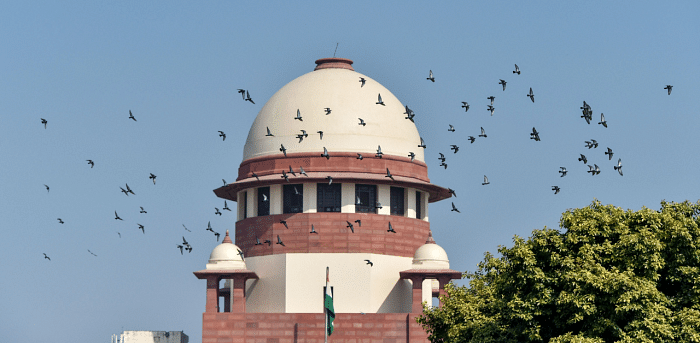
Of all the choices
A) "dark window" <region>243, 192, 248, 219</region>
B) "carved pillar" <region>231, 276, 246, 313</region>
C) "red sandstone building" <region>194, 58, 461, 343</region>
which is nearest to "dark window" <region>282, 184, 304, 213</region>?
"red sandstone building" <region>194, 58, 461, 343</region>

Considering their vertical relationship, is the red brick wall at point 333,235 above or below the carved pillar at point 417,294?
above

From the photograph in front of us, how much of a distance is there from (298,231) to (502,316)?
18.2 meters

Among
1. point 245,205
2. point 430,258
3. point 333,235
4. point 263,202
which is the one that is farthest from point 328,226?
point 245,205

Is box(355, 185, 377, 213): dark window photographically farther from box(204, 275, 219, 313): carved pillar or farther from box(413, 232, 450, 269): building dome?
box(204, 275, 219, 313): carved pillar

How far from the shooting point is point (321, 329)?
56.8 m

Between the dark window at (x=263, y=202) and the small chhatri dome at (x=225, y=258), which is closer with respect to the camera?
the small chhatri dome at (x=225, y=258)

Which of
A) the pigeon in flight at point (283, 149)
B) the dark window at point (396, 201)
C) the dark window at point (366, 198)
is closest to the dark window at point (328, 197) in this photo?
the dark window at point (366, 198)

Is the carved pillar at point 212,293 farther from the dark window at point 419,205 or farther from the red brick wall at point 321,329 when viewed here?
the dark window at point 419,205

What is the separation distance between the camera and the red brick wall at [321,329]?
186ft

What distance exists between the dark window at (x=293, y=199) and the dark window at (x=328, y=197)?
739mm

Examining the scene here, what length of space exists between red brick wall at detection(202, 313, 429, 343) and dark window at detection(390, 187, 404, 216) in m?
6.24

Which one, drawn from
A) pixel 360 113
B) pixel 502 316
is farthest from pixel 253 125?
pixel 502 316

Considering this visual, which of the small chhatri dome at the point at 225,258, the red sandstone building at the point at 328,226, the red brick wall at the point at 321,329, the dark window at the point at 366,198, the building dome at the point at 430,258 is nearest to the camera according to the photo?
the red brick wall at the point at 321,329

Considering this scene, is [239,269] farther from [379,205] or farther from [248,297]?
[379,205]
